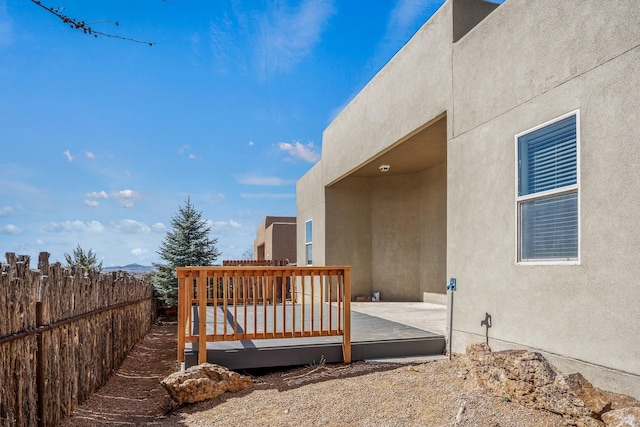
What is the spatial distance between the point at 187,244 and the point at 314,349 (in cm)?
1069

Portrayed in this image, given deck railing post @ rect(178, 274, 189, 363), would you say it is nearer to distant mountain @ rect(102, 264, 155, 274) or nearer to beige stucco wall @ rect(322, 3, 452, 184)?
distant mountain @ rect(102, 264, 155, 274)

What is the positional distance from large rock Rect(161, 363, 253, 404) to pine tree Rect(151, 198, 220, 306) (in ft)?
33.9

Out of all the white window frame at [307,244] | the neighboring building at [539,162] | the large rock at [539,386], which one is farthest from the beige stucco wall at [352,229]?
the large rock at [539,386]

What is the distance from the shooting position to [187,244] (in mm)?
14930

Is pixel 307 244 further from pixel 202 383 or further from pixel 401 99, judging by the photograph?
pixel 202 383

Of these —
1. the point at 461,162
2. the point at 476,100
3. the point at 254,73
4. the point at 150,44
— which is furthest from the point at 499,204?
the point at 254,73

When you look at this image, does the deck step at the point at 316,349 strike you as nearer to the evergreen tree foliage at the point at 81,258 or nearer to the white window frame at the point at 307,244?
the white window frame at the point at 307,244

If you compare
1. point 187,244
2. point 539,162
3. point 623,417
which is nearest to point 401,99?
point 539,162

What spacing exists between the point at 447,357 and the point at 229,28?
524 cm

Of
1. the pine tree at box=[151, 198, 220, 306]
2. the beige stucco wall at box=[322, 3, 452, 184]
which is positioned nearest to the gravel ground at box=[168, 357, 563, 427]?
the beige stucco wall at box=[322, 3, 452, 184]

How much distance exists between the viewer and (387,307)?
922 centimetres

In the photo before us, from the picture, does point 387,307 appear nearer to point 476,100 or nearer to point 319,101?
point 476,100

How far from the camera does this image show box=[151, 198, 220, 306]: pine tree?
47.8 feet

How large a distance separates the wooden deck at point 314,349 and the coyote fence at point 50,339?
113 centimetres
